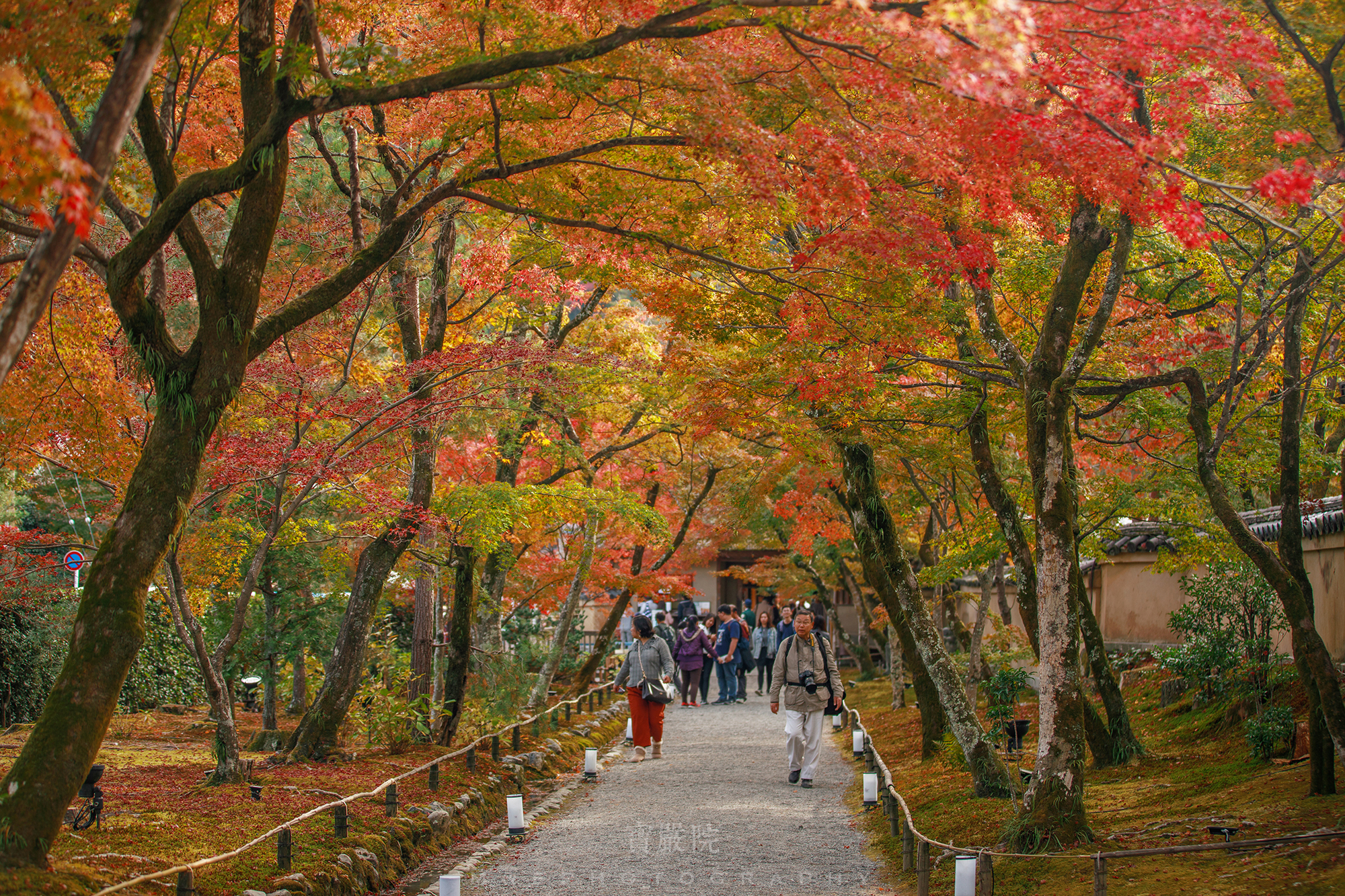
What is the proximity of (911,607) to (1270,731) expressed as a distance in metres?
3.09

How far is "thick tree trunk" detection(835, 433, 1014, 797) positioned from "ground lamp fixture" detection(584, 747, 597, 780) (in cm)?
372

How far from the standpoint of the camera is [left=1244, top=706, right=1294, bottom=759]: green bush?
8602mm

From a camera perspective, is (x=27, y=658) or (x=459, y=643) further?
(x=27, y=658)

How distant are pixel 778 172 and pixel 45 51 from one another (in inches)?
150

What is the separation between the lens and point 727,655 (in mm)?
19281

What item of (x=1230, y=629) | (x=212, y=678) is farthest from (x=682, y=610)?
(x=212, y=678)

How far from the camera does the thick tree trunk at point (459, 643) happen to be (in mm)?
12406

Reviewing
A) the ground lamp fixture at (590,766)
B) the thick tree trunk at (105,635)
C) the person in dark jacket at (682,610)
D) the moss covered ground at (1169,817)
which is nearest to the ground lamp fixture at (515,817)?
the ground lamp fixture at (590,766)

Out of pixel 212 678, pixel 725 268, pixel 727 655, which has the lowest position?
pixel 727 655

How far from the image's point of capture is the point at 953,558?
11.5 metres

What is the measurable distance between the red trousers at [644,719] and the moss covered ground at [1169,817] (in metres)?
2.66

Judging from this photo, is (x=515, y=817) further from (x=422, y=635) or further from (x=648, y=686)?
(x=422, y=635)

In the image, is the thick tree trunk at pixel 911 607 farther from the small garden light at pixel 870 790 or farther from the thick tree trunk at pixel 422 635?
the thick tree trunk at pixel 422 635

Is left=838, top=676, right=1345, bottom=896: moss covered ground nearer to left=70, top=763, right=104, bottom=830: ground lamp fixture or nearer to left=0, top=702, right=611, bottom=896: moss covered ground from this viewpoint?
left=0, top=702, right=611, bottom=896: moss covered ground
